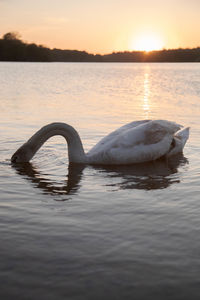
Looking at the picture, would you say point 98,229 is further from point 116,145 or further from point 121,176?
point 116,145

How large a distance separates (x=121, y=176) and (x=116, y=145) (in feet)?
2.95

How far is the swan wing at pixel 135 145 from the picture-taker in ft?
33.0

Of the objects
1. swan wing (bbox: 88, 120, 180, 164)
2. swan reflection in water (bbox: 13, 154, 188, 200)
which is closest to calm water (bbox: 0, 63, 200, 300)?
swan reflection in water (bbox: 13, 154, 188, 200)

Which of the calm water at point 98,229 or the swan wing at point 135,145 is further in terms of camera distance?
the swan wing at point 135,145

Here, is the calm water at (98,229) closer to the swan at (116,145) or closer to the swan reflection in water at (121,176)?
the swan reflection in water at (121,176)

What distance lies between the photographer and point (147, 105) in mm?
23891

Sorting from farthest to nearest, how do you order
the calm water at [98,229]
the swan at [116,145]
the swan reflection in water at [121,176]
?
the swan at [116,145] → the swan reflection in water at [121,176] → the calm water at [98,229]

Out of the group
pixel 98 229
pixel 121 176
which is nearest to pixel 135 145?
pixel 121 176

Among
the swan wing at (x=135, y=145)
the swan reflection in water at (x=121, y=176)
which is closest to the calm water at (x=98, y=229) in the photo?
the swan reflection in water at (x=121, y=176)

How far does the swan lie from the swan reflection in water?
0.56 ft

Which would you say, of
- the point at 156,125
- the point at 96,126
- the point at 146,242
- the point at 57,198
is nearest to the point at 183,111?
the point at 96,126

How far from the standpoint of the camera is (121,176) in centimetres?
941

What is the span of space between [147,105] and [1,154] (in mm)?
13748

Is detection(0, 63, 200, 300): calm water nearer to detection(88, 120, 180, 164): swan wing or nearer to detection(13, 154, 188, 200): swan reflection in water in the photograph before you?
detection(13, 154, 188, 200): swan reflection in water
